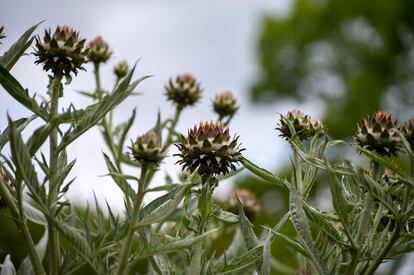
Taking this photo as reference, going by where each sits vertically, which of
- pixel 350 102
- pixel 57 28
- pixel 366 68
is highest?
pixel 366 68

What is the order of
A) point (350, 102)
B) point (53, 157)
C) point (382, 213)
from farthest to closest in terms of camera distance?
point (350, 102)
point (382, 213)
point (53, 157)

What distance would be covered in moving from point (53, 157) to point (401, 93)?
18.0 meters

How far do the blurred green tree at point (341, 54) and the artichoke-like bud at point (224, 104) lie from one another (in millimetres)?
15317

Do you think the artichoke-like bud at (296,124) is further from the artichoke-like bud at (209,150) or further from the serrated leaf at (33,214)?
the serrated leaf at (33,214)

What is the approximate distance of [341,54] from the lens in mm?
20281

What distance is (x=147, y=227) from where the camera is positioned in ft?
4.22

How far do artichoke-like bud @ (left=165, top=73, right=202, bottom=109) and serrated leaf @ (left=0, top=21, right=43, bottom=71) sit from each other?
128 centimetres

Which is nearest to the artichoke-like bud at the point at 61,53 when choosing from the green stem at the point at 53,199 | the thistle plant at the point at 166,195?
the thistle plant at the point at 166,195

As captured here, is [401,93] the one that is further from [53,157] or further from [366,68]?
[53,157]

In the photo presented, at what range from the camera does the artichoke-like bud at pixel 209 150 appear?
145 cm

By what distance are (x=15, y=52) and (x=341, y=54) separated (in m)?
19.5

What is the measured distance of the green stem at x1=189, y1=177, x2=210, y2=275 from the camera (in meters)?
1.30

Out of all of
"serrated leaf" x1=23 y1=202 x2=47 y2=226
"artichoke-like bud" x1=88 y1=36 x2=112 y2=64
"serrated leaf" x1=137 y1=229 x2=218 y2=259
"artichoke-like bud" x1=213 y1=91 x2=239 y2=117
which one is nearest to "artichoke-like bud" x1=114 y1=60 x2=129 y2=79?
"artichoke-like bud" x1=88 y1=36 x2=112 y2=64

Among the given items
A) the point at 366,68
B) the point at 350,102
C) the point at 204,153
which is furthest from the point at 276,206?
the point at 204,153
